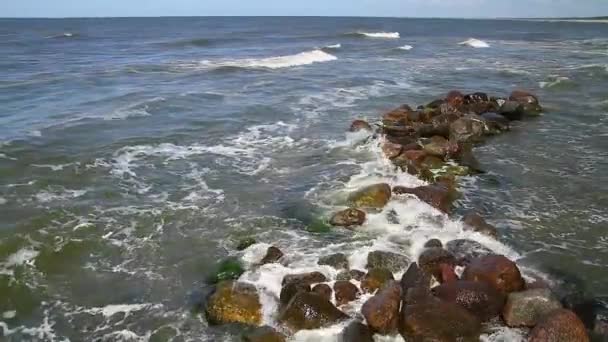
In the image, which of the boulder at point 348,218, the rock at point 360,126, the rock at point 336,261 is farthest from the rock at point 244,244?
the rock at point 360,126

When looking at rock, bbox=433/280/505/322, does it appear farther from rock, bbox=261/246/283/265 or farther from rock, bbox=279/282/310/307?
rock, bbox=261/246/283/265

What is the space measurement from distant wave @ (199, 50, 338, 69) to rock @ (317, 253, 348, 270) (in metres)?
28.4

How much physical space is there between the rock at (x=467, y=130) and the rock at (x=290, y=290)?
31.8 ft

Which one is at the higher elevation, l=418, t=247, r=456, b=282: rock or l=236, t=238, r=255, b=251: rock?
l=418, t=247, r=456, b=282: rock

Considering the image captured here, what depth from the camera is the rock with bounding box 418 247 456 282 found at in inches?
332

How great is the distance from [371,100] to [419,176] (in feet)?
36.1

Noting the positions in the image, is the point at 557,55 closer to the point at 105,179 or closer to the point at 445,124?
the point at 445,124

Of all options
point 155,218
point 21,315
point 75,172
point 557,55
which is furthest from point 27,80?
point 557,55

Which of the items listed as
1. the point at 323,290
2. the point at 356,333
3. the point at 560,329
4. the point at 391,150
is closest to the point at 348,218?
the point at 323,290

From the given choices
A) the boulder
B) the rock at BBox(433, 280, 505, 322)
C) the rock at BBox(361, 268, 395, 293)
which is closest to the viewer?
the rock at BBox(433, 280, 505, 322)

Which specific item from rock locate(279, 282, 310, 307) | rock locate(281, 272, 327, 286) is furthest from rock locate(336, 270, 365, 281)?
rock locate(279, 282, 310, 307)

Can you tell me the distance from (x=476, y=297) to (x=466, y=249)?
2023 mm

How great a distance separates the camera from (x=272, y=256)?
30.0 feet

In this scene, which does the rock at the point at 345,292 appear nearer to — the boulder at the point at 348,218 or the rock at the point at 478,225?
the boulder at the point at 348,218
